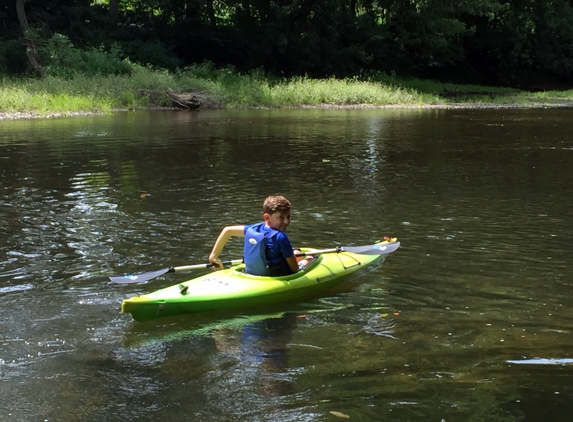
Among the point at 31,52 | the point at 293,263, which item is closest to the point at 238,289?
the point at 293,263

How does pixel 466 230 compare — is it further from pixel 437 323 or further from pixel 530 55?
pixel 530 55

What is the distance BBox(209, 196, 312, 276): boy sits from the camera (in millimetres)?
6680

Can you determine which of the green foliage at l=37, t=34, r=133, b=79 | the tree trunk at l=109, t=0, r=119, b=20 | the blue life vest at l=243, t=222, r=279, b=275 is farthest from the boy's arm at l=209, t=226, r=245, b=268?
the tree trunk at l=109, t=0, r=119, b=20

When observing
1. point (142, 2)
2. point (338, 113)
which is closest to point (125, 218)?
point (338, 113)

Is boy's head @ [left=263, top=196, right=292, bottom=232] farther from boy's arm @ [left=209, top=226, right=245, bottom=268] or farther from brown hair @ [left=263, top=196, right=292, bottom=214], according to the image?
boy's arm @ [left=209, top=226, right=245, bottom=268]

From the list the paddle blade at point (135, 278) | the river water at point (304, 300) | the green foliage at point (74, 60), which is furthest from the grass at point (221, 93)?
the paddle blade at point (135, 278)

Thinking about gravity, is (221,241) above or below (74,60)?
below

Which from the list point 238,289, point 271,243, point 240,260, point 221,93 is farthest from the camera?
point 221,93

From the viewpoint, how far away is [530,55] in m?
51.1

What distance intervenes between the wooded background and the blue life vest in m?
29.8

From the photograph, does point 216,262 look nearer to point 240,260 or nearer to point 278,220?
point 240,260

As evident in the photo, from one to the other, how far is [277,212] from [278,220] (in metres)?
0.09

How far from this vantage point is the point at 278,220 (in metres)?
6.71

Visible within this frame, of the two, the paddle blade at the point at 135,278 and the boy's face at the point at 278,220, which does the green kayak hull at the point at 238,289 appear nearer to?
the paddle blade at the point at 135,278
